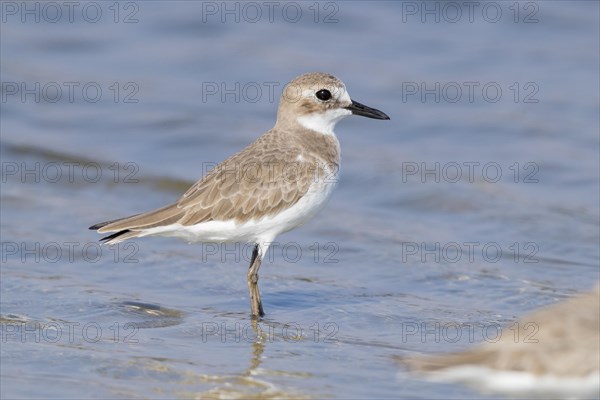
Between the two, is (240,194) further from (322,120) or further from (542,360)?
(542,360)

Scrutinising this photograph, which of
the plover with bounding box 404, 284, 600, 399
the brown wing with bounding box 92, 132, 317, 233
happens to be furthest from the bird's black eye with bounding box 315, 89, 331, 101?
the plover with bounding box 404, 284, 600, 399

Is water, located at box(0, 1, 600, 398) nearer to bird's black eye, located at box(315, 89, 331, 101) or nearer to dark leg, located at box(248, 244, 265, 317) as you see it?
dark leg, located at box(248, 244, 265, 317)

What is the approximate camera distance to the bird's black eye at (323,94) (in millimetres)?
9031

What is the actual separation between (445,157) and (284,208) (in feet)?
14.3

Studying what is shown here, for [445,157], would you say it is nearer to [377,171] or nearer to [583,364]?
[377,171]

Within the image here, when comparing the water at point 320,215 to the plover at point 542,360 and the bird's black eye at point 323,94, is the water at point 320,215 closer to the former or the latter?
the plover at point 542,360

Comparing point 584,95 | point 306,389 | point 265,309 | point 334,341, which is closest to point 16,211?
point 265,309

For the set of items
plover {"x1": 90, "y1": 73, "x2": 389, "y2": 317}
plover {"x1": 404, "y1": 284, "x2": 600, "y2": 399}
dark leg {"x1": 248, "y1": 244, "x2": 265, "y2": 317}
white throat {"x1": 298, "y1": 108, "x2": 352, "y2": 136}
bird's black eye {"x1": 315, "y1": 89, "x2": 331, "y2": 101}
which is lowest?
plover {"x1": 404, "y1": 284, "x2": 600, "y2": 399}

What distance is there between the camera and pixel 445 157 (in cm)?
1228

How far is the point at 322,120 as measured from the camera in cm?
905

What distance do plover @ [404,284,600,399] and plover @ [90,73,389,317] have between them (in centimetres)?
263

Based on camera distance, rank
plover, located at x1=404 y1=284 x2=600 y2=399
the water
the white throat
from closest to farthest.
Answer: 1. plover, located at x1=404 y1=284 x2=600 y2=399
2. the water
3. the white throat

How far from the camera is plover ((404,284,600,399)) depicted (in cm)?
552

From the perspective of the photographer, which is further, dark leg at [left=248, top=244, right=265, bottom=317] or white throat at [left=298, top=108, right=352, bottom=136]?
white throat at [left=298, top=108, right=352, bottom=136]
